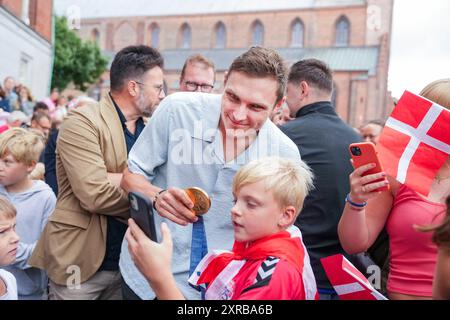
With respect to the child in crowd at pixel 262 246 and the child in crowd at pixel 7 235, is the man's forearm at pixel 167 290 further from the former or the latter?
the child in crowd at pixel 7 235

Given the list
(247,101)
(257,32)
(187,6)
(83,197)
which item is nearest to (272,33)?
(257,32)

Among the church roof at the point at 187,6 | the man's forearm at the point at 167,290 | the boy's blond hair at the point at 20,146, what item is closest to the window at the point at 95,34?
the church roof at the point at 187,6

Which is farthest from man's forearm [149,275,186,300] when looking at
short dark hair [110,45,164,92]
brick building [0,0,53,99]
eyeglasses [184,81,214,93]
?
brick building [0,0,53,99]

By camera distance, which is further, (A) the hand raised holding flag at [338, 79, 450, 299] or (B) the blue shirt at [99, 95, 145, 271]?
(B) the blue shirt at [99, 95, 145, 271]

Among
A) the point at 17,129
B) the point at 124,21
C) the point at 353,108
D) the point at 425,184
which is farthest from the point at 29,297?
the point at 124,21

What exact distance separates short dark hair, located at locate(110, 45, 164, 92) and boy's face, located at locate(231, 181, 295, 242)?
1.59m

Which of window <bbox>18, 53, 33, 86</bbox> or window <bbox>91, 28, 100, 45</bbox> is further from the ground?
window <bbox>91, 28, 100, 45</bbox>

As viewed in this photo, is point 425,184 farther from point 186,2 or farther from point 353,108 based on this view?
point 186,2

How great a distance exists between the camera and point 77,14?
13.0 feet

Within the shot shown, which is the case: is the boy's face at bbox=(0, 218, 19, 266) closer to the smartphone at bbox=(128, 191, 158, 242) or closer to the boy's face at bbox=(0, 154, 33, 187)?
the boy's face at bbox=(0, 154, 33, 187)

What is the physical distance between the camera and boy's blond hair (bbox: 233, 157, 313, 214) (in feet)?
6.27

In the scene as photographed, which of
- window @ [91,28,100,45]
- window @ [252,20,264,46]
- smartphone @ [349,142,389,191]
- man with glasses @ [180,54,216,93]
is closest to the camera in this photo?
smartphone @ [349,142,389,191]

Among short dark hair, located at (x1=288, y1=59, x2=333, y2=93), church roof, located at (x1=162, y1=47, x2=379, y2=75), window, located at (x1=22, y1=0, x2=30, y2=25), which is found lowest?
short dark hair, located at (x1=288, y1=59, x2=333, y2=93)

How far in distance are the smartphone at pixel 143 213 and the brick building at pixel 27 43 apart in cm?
1375
